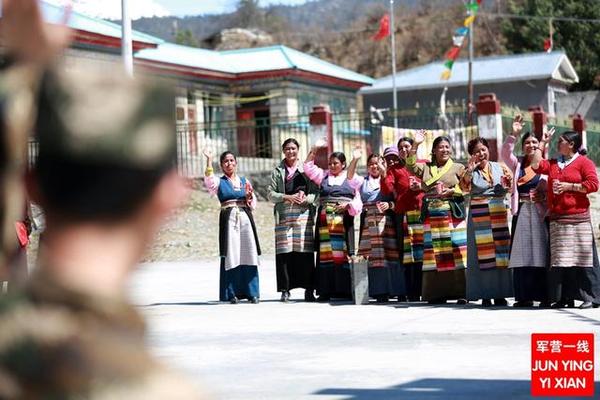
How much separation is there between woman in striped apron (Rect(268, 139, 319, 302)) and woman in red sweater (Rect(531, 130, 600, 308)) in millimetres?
3065

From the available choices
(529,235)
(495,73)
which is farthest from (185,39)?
(529,235)

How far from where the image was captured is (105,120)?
157cm

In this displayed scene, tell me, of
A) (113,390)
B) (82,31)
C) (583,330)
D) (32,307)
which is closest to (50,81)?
(32,307)

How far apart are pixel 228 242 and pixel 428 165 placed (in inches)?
94.3

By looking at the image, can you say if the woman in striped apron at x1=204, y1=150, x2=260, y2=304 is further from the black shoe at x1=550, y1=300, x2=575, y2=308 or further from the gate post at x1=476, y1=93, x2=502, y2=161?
the gate post at x1=476, y1=93, x2=502, y2=161

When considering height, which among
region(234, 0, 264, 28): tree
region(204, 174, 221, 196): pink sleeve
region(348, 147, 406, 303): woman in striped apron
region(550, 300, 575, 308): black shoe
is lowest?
region(550, 300, 575, 308): black shoe

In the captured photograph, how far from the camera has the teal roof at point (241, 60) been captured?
130ft

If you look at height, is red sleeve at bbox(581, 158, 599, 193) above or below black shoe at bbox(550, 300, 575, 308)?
above

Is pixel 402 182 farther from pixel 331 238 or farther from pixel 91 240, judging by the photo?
pixel 91 240

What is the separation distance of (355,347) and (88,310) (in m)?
8.09

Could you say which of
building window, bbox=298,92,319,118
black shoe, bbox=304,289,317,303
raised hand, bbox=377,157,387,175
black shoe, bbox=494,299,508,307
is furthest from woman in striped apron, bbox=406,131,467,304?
building window, bbox=298,92,319,118

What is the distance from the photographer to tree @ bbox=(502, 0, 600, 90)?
5988 cm

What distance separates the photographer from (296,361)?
28.8ft

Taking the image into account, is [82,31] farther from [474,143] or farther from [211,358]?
[211,358]
